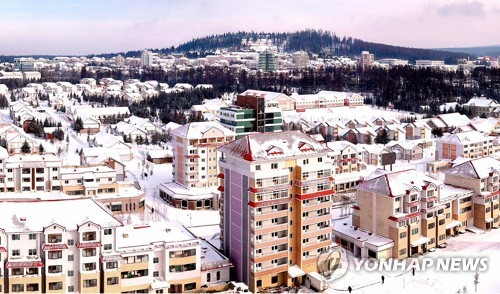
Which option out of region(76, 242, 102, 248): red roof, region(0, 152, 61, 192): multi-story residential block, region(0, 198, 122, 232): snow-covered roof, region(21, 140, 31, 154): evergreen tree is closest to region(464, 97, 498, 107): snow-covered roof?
region(21, 140, 31, 154): evergreen tree

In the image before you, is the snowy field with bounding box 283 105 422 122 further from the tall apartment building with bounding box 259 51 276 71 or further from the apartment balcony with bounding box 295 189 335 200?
the tall apartment building with bounding box 259 51 276 71

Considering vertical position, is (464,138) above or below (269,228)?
above

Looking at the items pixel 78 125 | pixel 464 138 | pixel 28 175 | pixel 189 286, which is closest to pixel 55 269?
pixel 189 286

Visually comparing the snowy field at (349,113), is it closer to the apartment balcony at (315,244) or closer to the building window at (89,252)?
the apartment balcony at (315,244)

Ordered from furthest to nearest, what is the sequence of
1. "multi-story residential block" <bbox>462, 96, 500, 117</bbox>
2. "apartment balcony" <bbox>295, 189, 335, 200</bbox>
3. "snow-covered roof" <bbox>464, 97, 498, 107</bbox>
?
"snow-covered roof" <bbox>464, 97, 498, 107</bbox>, "multi-story residential block" <bbox>462, 96, 500, 117</bbox>, "apartment balcony" <bbox>295, 189, 335, 200</bbox>

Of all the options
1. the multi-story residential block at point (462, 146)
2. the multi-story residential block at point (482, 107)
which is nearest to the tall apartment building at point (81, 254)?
the multi-story residential block at point (462, 146)

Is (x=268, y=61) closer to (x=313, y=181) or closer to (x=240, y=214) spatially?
(x=313, y=181)

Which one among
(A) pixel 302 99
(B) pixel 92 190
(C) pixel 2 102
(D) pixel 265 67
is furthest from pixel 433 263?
(D) pixel 265 67
